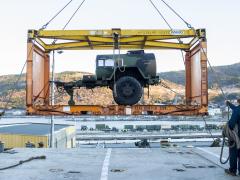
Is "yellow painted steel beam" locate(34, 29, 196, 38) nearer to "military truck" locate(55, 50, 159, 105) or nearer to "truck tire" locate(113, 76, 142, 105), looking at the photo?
"military truck" locate(55, 50, 159, 105)

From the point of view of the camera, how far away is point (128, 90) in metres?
11.8

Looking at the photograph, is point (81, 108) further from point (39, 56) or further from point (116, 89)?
point (39, 56)

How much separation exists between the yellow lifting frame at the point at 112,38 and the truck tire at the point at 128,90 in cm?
175

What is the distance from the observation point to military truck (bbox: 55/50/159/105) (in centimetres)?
1180

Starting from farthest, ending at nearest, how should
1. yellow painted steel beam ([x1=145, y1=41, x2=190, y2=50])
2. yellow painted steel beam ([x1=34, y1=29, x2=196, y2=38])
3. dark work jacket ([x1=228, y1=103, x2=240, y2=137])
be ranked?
1. yellow painted steel beam ([x1=145, y1=41, x2=190, y2=50])
2. yellow painted steel beam ([x1=34, y1=29, x2=196, y2=38])
3. dark work jacket ([x1=228, y1=103, x2=240, y2=137])

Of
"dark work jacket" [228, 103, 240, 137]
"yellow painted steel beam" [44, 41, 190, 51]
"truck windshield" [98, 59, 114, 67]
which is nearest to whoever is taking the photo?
"dark work jacket" [228, 103, 240, 137]

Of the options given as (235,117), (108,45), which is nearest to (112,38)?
(108,45)

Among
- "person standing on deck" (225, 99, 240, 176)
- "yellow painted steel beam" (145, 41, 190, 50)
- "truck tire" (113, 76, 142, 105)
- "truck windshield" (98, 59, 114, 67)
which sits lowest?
"person standing on deck" (225, 99, 240, 176)

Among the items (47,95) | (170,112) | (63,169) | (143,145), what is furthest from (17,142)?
(63,169)

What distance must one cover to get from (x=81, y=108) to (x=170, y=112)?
309 centimetres

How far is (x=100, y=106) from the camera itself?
12.0 metres

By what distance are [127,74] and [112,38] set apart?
2.24 m

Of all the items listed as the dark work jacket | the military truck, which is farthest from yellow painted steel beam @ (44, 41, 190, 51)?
A: the dark work jacket

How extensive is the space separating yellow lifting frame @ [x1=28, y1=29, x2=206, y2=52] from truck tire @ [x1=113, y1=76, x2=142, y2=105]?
1.75 meters
